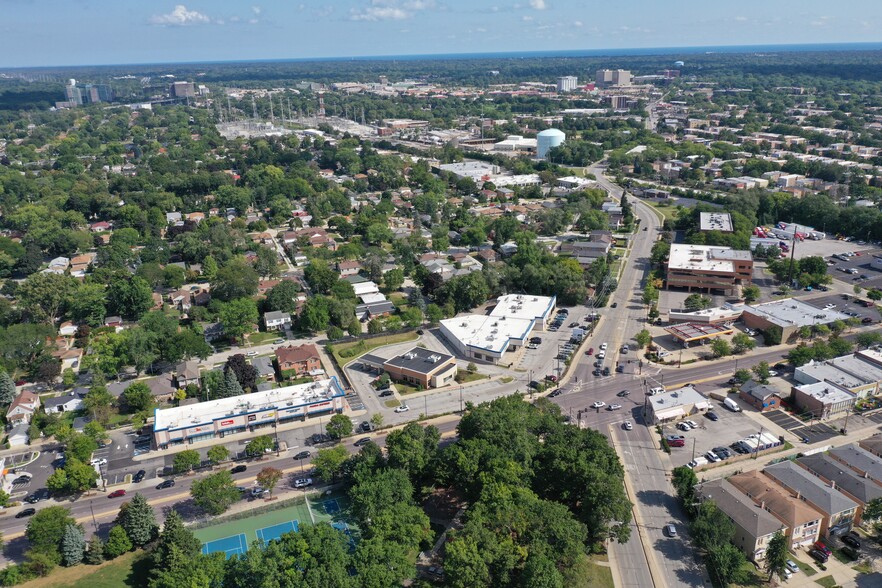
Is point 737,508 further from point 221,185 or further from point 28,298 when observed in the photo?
point 221,185

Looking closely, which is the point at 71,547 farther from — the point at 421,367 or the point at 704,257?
the point at 704,257

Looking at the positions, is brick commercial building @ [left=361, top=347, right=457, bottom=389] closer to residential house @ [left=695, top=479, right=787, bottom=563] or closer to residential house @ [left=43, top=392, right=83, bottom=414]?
residential house @ [left=695, top=479, right=787, bottom=563]

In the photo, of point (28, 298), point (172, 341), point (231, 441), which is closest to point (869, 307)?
point (231, 441)

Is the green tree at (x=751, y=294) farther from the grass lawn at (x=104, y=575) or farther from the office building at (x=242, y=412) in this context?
the grass lawn at (x=104, y=575)

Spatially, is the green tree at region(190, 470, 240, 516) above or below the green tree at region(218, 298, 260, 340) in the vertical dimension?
Answer: below

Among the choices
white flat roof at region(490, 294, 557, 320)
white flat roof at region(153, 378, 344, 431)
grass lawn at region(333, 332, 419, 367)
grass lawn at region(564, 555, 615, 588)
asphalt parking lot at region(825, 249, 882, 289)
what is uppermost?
white flat roof at region(490, 294, 557, 320)

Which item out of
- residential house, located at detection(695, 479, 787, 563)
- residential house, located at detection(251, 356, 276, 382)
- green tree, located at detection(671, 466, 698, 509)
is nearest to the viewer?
residential house, located at detection(695, 479, 787, 563)

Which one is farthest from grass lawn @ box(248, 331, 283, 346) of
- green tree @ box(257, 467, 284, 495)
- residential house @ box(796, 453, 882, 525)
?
residential house @ box(796, 453, 882, 525)

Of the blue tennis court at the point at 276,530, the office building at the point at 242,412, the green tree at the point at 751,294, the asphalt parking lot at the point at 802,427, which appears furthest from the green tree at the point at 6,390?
the green tree at the point at 751,294
